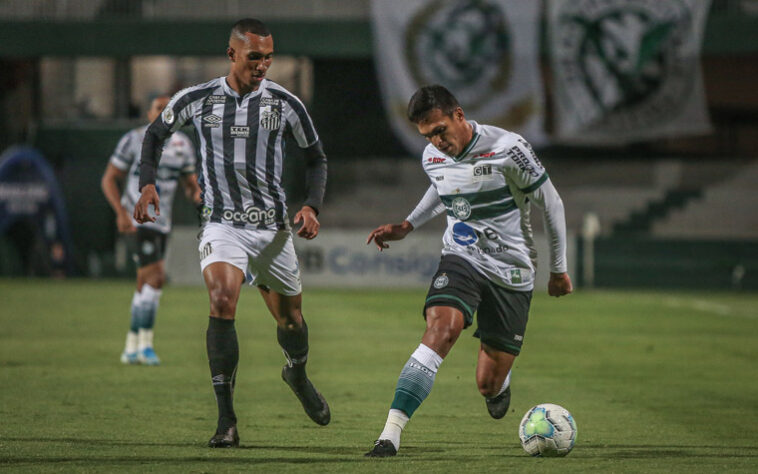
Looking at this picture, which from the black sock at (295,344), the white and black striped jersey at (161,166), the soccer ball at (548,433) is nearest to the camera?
the soccer ball at (548,433)

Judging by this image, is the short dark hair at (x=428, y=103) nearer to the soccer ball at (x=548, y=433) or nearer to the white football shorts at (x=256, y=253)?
the white football shorts at (x=256, y=253)

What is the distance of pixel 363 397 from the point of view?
28.9 feet

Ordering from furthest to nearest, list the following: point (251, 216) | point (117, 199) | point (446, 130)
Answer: point (117, 199) < point (251, 216) < point (446, 130)

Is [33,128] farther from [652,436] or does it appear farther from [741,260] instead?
[652,436]

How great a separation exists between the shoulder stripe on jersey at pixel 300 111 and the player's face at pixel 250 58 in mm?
158

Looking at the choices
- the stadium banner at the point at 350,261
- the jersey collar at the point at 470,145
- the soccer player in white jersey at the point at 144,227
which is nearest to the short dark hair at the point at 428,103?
the jersey collar at the point at 470,145

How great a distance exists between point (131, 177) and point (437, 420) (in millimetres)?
4533

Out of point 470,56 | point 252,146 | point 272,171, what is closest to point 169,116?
point 252,146

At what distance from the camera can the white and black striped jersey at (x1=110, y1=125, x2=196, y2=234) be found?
35.6 feet

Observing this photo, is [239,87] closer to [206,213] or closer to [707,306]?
[206,213]

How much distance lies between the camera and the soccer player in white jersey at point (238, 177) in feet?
21.1

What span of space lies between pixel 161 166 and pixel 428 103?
5398mm

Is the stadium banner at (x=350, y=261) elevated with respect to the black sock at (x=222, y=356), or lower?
lower

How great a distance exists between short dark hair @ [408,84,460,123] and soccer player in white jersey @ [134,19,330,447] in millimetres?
863
